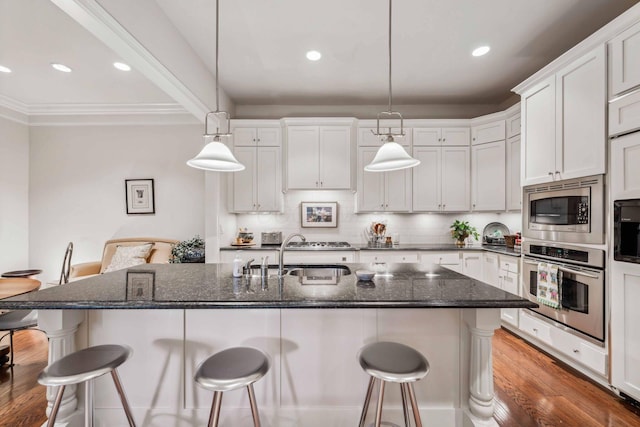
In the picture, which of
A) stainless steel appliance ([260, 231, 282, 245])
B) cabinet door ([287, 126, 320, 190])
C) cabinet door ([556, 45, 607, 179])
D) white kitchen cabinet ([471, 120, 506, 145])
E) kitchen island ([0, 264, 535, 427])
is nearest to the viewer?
kitchen island ([0, 264, 535, 427])

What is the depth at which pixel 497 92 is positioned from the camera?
12.9ft

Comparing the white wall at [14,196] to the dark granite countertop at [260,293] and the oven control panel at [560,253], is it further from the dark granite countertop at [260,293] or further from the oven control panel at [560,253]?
the oven control panel at [560,253]

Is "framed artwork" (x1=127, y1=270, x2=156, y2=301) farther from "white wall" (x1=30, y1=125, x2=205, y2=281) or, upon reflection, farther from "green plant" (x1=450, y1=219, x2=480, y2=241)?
"green plant" (x1=450, y1=219, x2=480, y2=241)

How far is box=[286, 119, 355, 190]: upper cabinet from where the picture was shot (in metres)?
3.99

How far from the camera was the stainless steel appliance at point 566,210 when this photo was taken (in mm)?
2188

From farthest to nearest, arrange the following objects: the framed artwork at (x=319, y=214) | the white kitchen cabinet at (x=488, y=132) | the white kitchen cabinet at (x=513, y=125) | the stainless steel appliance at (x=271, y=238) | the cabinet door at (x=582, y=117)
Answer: the framed artwork at (x=319, y=214) < the stainless steel appliance at (x=271, y=238) < the white kitchen cabinet at (x=488, y=132) < the white kitchen cabinet at (x=513, y=125) < the cabinet door at (x=582, y=117)

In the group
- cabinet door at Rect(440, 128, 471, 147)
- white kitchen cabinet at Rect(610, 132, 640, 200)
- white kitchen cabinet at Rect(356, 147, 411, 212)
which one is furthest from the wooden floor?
cabinet door at Rect(440, 128, 471, 147)

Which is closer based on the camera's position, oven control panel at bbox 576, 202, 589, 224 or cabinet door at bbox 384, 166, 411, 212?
oven control panel at bbox 576, 202, 589, 224

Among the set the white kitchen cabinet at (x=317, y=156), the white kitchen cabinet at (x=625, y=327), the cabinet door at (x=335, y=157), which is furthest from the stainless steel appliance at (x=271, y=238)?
the white kitchen cabinet at (x=625, y=327)

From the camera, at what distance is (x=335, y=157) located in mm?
3994

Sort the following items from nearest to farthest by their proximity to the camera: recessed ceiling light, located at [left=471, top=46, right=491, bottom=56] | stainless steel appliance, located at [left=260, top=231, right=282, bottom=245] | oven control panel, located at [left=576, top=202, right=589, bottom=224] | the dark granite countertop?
the dark granite countertop < oven control panel, located at [left=576, top=202, right=589, bottom=224] < recessed ceiling light, located at [left=471, top=46, right=491, bottom=56] < stainless steel appliance, located at [left=260, top=231, right=282, bottom=245]

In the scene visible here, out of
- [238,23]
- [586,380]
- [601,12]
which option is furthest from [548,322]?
[238,23]

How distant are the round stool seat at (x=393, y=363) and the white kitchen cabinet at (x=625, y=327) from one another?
70.1 inches

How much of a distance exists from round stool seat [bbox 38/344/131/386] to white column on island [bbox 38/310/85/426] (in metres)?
0.29
